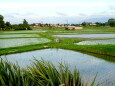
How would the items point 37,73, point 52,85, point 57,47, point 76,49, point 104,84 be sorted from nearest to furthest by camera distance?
point 52,85
point 37,73
point 104,84
point 76,49
point 57,47

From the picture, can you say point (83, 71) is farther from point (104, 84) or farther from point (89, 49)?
point (89, 49)

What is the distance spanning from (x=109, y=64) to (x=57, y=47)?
30.9 ft

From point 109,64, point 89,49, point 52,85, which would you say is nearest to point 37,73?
point 52,85

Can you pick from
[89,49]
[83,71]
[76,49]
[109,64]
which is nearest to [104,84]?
[83,71]

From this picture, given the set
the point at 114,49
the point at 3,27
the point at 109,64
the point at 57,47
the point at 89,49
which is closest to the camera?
the point at 109,64

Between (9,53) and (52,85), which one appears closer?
A: (52,85)

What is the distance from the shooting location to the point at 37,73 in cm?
498

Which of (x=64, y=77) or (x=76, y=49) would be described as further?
(x=76, y=49)

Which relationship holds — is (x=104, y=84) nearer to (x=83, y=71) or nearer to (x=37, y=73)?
(x=83, y=71)

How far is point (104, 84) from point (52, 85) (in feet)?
12.4

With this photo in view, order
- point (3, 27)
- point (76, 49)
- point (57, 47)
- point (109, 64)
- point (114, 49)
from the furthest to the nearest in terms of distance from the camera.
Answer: point (3, 27) → point (57, 47) → point (76, 49) → point (114, 49) → point (109, 64)

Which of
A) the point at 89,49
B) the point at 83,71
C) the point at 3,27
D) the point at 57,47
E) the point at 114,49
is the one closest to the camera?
the point at 83,71

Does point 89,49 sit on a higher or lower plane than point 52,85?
lower

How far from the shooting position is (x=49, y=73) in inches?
184
